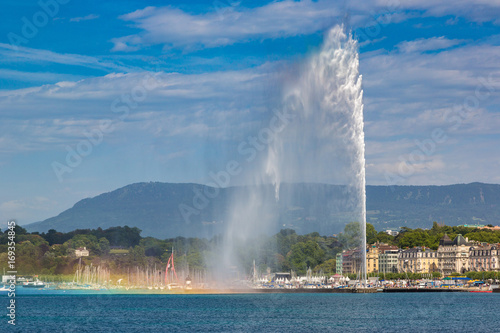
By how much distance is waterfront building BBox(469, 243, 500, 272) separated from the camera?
168000 mm

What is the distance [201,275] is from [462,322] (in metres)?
85.0

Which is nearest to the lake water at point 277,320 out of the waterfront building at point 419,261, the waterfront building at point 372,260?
the waterfront building at point 419,261

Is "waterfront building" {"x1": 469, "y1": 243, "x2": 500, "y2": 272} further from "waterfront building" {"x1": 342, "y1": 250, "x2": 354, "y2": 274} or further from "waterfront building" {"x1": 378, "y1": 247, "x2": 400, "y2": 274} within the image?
"waterfront building" {"x1": 342, "y1": 250, "x2": 354, "y2": 274}

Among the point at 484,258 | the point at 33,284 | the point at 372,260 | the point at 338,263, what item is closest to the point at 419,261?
the point at 372,260

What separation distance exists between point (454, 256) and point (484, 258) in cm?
866

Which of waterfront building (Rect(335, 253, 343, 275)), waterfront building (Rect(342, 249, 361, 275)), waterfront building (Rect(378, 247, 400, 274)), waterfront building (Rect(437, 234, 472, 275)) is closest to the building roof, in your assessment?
waterfront building (Rect(437, 234, 472, 275))

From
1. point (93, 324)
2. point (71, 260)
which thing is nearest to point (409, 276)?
point (71, 260)

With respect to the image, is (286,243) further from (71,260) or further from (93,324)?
(93,324)

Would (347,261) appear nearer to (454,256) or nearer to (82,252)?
(454,256)

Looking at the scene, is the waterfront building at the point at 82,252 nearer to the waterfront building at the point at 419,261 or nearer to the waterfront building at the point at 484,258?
the waterfront building at the point at 419,261

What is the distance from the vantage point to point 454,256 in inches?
7008

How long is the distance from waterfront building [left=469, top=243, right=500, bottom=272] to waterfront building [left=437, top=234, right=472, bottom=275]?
163 centimetres

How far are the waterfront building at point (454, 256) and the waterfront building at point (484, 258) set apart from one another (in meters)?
1.63

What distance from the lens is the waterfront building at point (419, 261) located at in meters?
180
